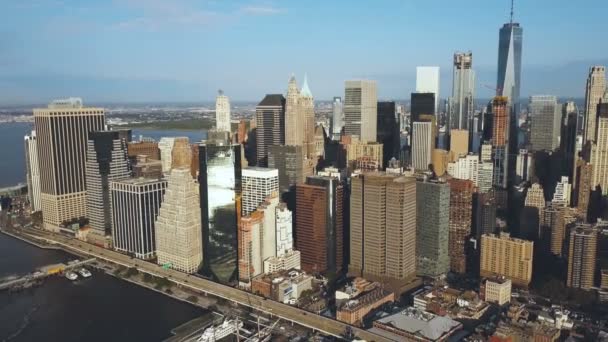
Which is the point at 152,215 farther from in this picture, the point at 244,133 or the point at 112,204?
the point at 244,133

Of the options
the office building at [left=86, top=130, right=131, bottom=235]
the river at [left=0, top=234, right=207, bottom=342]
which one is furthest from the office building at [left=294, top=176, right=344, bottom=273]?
the office building at [left=86, top=130, right=131, bottom=235]

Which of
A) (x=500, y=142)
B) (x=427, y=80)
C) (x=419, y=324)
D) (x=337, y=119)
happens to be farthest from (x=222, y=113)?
(x=427, y=80)

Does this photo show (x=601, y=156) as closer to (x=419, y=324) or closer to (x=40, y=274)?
(x=419, y=324)

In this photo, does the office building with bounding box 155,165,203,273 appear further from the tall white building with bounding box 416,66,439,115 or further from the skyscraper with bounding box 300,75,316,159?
the tall white building with bounding box 416,66,439,115

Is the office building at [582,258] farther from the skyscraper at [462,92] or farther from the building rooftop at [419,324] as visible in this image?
the skyscraper at [462,92]

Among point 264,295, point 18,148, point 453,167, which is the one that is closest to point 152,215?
point 264,295
